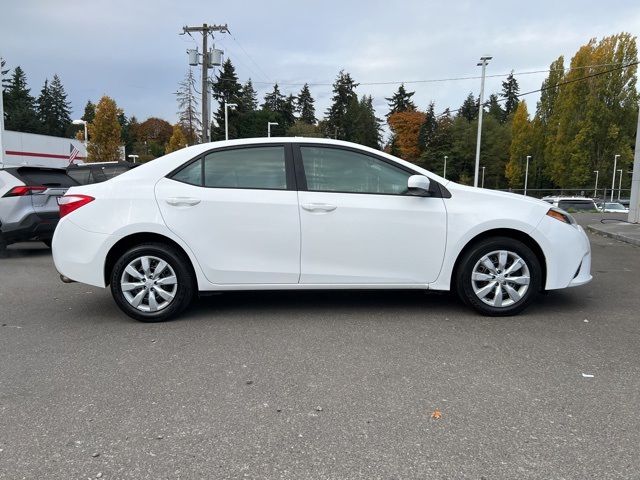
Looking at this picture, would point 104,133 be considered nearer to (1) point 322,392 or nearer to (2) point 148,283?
(2) point 148,283

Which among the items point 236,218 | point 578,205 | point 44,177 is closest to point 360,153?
point 236,218

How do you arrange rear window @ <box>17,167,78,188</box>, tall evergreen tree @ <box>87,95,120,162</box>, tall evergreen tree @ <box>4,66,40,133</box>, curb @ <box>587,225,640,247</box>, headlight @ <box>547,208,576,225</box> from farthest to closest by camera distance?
tall evergreen tree @ <box>4,66,40,133</box>
tall evergreen tree @ <box>87,95,120,162</box>
curb @ <box>587,225,640,247</box>
rear window @ <box>17,167,78,188</box>
headlight @ <box>547,208,576,225</box>

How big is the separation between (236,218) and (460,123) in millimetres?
82435

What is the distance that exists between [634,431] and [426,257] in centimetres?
228

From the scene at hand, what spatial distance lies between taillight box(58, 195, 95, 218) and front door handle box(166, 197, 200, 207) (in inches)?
27.9

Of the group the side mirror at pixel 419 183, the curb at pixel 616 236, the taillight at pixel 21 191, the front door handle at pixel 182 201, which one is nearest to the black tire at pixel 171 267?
the front door handle at pixel 182 201

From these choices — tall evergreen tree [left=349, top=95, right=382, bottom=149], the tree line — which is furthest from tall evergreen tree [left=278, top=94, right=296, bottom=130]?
tall evergreen tree [left=349, top=95, right=382, bottom=149]

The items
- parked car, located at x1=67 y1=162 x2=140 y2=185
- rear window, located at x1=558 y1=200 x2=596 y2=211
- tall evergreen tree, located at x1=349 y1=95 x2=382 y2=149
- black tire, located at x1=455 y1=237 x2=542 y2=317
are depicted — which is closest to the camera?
black tire, located at x1=455 y1=237 x2=542 y2=317

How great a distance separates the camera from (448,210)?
15.3ft

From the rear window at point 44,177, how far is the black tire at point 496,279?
24.2 ft

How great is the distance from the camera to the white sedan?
15.1 feet

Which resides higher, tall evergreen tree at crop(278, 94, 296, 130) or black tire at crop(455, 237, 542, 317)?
tall evergreen tree at crop(278, 94, 296, 130)

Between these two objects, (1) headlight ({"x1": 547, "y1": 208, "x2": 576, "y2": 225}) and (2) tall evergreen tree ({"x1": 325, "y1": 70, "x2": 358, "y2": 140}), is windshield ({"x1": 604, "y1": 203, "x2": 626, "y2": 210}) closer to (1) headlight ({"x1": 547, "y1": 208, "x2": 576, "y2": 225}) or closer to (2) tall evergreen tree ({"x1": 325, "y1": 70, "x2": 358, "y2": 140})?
(1) headlight ({"x1": 547, "y1": 208, "x2": 576, "y2": 225})

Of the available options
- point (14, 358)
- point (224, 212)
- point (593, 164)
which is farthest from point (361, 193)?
point (593, 164)
